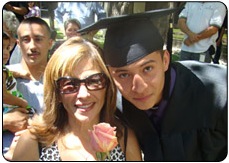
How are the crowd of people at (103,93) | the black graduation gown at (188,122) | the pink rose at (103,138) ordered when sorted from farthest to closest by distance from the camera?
the black graduation gown at (188,122) → the crowd of people at (103,93) → the pink rose at (103,138)

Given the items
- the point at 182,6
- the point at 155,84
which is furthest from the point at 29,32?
the point at 182,6

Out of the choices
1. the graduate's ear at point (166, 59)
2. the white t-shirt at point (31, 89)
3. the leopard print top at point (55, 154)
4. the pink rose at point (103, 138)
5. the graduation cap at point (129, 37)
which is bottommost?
the leopard print top at point (55, 154)

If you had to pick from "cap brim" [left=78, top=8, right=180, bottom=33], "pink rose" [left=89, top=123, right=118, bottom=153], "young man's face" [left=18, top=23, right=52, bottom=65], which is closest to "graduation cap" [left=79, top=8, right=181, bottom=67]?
"cap brim" [left=78, top=8, right=180, bottom=33]

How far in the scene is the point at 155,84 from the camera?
1.32 m

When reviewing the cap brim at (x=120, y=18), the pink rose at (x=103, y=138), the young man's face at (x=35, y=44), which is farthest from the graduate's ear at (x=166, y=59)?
the young man's face at (x=35, y=44)

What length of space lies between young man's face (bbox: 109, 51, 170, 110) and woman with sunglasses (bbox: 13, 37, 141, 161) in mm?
53

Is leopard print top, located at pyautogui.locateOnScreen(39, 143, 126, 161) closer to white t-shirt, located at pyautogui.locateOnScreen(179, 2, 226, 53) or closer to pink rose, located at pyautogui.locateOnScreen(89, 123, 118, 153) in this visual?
pink rose, located at pyautogui.locateOnScreen(89, 123, 118, 153)

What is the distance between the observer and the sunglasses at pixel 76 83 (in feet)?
4.15

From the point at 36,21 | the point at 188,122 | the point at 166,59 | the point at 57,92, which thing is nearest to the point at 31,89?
the point at 57,92

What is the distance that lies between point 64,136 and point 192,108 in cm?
56

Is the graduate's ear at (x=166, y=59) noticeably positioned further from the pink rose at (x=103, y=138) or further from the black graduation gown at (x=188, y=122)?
the pink rose at (x=103, y=138)

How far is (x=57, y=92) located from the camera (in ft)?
4.32

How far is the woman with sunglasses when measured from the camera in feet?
4.17

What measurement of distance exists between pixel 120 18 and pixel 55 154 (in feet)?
2.02
